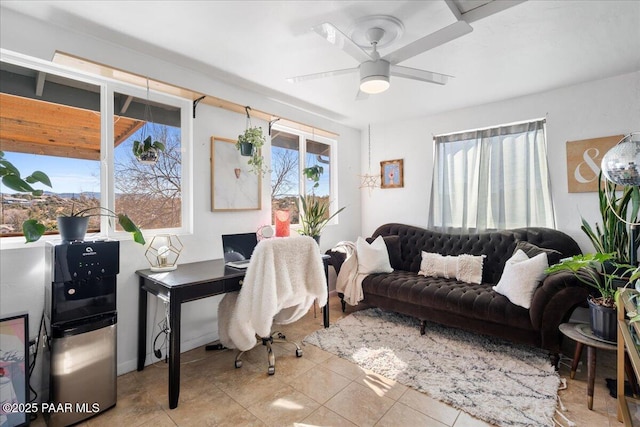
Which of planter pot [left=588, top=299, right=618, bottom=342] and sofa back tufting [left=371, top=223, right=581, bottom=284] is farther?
sofa back tufting [left=371, top=223, right=581, bottom=284]

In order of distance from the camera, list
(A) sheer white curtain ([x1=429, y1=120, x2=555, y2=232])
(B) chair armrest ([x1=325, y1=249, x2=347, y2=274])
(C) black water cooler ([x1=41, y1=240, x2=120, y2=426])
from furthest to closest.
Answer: (B) chair armrest ([x1=325, y1=249, x2=347, y2=274]), (A) sheer white curtain ([x1=429, y1=120, x2=555, y2=232]), (C) black water cooler ([x1=41, y1=240, x2=120, y2=426])

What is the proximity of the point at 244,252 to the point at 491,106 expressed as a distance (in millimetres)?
3200

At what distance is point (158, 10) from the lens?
5.99 ft

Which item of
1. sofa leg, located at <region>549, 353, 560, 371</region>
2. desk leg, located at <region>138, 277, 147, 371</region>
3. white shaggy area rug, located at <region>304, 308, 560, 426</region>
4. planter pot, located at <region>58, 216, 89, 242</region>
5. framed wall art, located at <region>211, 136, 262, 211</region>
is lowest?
white shaggy area rug, located at <region>304, 308, 560, 426</region>

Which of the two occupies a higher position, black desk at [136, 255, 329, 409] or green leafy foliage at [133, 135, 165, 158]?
green leafy foliage at [133, 135, 165, 158]

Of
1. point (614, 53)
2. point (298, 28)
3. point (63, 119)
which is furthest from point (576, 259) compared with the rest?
point (63, 119)

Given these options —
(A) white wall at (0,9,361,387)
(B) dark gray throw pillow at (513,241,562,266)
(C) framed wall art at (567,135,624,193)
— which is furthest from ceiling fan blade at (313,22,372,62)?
(C) framed wall art at (567,135,624,193)

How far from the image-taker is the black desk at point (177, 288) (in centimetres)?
187

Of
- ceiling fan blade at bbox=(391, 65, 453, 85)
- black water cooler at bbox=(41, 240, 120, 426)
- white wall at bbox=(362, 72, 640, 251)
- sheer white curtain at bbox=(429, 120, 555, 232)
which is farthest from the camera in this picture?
sheer white curtain at bbox=(429, 120, 555, 232)

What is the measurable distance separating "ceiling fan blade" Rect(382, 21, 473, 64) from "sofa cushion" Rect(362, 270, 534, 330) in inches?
78.5

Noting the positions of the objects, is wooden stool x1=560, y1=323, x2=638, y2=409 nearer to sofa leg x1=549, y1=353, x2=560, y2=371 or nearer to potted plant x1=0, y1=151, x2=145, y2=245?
sofa leg x1=549, y1=353, x2=560, y2=371

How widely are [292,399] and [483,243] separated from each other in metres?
2.51

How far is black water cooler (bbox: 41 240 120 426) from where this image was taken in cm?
169

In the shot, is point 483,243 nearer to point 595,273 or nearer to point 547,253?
point 547,253
